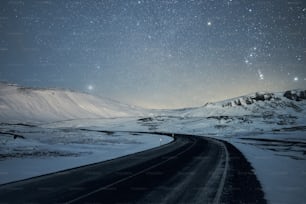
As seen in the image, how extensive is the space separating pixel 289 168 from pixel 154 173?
27.4 ft

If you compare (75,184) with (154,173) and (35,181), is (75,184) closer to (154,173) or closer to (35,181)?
(35,181)

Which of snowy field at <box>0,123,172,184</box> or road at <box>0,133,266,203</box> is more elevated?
snowy field at <box>0,123,172,184</box>

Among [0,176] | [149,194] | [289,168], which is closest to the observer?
[149,194]

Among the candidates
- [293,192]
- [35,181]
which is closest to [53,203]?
[35,181]

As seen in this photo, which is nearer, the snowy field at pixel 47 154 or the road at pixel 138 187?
the road at pixel 138 187

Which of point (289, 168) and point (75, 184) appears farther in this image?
point (289, 168)

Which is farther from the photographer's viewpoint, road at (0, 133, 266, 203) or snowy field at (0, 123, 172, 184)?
snowy field at (0, 123, 172, 184)

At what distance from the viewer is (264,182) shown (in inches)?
543

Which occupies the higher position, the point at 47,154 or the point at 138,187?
the point at 47,154

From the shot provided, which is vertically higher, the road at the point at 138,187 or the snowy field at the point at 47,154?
the snowy field at the point at 47,154

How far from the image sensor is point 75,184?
1236 centimetres

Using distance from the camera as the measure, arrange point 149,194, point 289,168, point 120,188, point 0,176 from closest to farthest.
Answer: point 149,194, point 120,188, point 0,176, point 289,168

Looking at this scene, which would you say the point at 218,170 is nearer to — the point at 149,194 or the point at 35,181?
the point at 149,194

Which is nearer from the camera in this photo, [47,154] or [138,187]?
[138,187]
